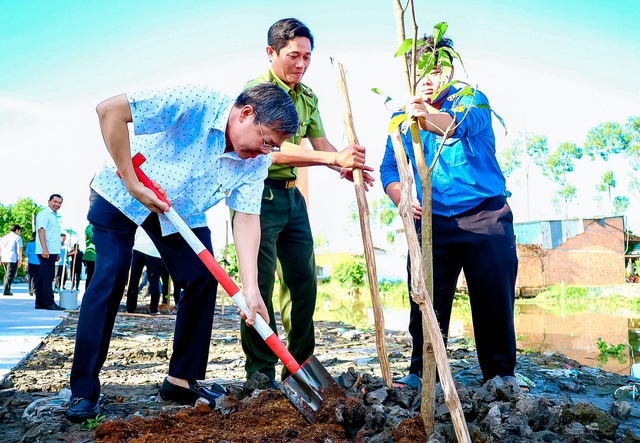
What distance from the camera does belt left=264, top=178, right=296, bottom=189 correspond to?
333 centimetres

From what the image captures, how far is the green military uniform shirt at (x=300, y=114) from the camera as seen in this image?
10.9ft

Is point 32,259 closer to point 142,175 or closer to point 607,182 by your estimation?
point 142,175

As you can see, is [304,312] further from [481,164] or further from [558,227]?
[558,227]

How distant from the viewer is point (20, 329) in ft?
20.0

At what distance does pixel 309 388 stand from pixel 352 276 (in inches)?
869

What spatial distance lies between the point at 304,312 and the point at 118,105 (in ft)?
5.40

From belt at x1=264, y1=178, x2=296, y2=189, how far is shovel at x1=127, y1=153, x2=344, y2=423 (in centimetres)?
69

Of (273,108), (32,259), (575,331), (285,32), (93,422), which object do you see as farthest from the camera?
(32,259)

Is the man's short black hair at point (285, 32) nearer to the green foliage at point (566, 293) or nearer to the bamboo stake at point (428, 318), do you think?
the bamboo stake at point (428, 318)

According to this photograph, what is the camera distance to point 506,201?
3.22 meters

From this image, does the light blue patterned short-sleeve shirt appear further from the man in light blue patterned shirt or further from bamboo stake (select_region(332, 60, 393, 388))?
bamboo stake (select_region(332, 60, 393, 388))

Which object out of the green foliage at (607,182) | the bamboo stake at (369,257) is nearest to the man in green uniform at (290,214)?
the bamboo stake at (369,257)

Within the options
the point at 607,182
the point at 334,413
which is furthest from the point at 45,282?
the point at 607,182

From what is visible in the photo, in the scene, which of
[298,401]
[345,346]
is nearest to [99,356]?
[298,401]
